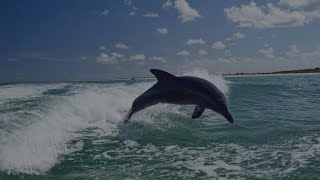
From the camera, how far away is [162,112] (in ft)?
54.5

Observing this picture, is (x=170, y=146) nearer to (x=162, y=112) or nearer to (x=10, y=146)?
(x=10, y=146)

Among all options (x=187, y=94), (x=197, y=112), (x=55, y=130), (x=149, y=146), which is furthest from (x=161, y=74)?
(x=55, y=130)

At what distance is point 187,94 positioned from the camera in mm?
8242

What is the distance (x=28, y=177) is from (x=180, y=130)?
224 inches

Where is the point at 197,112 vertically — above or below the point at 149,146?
above

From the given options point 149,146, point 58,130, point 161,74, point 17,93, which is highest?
point 161,74

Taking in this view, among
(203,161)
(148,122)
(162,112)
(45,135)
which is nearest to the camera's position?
(203,161)

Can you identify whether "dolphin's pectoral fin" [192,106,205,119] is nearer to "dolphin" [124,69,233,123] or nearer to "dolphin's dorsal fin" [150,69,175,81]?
"dolphin" [124,69,233,123]

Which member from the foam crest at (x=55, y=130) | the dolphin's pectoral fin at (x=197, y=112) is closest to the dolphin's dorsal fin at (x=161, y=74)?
the dolphin's pectoral fin at (x=197, y=112)

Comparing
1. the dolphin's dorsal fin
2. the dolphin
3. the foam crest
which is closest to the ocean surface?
the foam crest

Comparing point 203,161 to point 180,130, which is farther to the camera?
point 180,130

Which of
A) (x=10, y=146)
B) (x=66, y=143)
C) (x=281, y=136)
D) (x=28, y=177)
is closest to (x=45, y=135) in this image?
(x=66, y=143)

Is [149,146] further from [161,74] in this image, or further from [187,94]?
[187,94]

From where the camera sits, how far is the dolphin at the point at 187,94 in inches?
310
